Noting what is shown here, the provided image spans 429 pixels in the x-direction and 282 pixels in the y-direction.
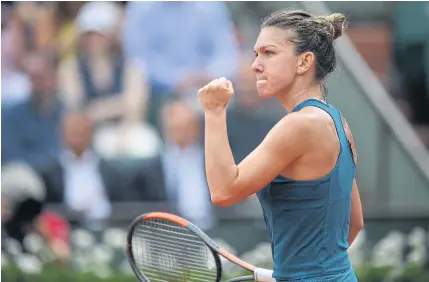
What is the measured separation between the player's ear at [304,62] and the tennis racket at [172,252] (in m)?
0.79

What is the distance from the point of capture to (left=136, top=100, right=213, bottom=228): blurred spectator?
7.39 metres

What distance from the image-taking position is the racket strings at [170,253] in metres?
3.68

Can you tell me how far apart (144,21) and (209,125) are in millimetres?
4755

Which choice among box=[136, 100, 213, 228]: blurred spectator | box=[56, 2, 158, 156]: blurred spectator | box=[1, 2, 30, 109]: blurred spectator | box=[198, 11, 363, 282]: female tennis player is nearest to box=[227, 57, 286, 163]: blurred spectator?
box=[136, 100, 213, 228]: blurred spectator

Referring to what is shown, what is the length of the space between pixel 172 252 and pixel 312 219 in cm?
93

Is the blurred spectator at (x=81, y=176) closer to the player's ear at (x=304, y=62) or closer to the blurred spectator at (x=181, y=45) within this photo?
the blurred spectator at (x=181, y=45)

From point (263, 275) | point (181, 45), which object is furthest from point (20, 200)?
point (263, 275)

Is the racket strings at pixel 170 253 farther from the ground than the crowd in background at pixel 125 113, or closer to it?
closer to it

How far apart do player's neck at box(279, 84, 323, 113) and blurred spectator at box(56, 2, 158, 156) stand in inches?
172

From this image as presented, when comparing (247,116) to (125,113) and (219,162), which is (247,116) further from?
(219,162)

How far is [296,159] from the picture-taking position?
120 inches

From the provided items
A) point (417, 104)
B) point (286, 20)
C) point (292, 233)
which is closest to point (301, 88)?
point (286, 20)

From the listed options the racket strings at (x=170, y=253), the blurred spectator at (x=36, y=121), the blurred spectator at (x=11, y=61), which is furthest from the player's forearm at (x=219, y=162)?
the blurred spectator at (x=11, y=61)

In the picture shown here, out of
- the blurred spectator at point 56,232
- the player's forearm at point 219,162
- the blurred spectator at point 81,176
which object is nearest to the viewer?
the player's forearm at point 219,162
